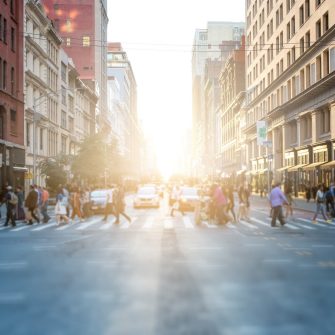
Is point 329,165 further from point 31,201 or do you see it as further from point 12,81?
point 12,81

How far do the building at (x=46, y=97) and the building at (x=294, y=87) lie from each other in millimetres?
20954

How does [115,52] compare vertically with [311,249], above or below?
above

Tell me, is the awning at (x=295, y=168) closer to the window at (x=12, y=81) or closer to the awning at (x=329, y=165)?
the awning at (x=329, y=165)

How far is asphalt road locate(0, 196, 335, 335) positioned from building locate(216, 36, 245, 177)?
7539 cm

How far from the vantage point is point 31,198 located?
2564 centimetres

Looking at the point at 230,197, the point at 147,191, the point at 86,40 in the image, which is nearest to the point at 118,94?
the point at 86,40

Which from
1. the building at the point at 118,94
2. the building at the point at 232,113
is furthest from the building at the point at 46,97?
the building at the point at 118,94

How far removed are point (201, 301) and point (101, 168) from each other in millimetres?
56464

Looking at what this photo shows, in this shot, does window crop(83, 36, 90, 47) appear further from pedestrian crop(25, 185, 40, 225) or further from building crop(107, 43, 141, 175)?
pedestrian crop(25, 185, 40, 225)

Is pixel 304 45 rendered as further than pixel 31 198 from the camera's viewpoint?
Yes

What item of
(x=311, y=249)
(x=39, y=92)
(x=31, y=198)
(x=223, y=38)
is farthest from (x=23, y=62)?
(x=223, y=38)

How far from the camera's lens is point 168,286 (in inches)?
371

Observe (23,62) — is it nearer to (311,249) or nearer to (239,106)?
(311,249)

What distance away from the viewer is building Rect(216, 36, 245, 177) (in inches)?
3812
